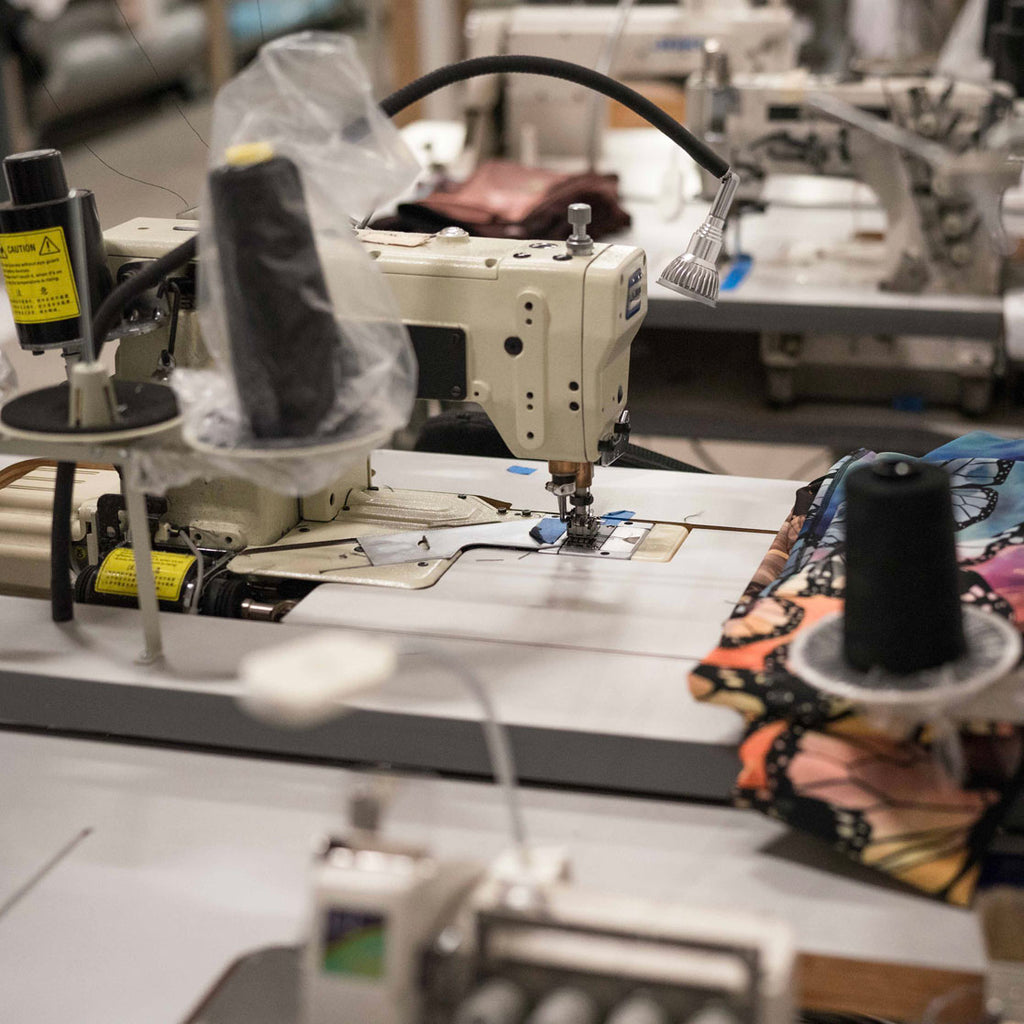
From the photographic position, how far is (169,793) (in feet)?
4.60

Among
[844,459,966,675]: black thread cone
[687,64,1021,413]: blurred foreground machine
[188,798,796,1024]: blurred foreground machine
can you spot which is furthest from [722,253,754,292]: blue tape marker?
[188,798,796,1024]: blurred foreground machine

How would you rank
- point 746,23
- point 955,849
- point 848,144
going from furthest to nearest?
point 746,23 < point 848,144 < point 955,849

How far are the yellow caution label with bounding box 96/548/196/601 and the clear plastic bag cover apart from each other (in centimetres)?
24

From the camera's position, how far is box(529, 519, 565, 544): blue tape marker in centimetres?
176

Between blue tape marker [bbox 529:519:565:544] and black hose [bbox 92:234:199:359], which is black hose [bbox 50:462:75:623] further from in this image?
blue tape marker [bbox 529:519:565:544]

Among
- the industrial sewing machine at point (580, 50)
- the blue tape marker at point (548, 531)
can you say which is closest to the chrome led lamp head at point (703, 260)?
the blue tape marker at point (548, 531)

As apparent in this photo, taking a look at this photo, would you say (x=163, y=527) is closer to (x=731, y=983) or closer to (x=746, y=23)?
(x=731, y=983)

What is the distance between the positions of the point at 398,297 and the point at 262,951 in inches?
30.2

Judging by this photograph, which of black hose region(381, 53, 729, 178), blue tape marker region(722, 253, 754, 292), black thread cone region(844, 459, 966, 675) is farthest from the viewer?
blue tape marker region(722, 253, 754, 292)

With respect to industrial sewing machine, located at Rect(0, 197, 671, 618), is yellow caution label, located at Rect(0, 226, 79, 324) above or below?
above

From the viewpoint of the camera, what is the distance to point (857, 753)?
1.24m

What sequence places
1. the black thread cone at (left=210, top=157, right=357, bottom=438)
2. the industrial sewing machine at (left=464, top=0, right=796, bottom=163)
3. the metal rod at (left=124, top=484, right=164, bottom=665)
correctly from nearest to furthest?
the black thread cone at (left=210, top=157, right=357, bottom=438), the metal rod at (left=124, top=484, right=164, bottom=665), the industrial sewing machine at (left=464, top=0, right=796, bottom=163)

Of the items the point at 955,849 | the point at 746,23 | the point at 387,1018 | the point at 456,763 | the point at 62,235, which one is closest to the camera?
the point at 387,1018

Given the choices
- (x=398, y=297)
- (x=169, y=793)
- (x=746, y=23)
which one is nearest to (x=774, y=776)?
→ (x=169, y=793)
